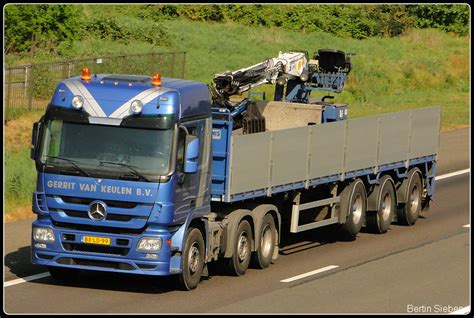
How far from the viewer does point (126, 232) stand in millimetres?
16891

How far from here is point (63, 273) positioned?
18.0 m

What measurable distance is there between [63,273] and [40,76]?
62.5 feet

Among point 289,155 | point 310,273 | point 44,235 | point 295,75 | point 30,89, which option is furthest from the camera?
point 30,89

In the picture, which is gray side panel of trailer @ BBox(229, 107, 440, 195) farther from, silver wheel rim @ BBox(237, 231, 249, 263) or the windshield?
the windshield

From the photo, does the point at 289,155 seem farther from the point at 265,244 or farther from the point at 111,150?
the point at 111,150

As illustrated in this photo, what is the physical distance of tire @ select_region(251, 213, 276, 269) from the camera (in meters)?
19.4

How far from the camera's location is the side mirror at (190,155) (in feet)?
55.2

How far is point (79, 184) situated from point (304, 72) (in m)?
9.38

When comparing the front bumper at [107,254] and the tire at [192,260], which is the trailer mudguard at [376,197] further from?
the front bumper at [107,254]

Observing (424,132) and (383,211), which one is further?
(424,132)

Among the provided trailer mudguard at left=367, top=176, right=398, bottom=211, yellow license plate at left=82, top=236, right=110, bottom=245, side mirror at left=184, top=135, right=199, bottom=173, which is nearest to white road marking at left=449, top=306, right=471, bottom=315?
side mirror at left=184, top=135, right=199, bottom=173

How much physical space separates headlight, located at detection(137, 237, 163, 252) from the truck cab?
0.5 inches

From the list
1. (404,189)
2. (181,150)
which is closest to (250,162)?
(181,150)

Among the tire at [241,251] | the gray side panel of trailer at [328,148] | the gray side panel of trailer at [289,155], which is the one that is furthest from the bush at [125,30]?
the tire at [241,251]
